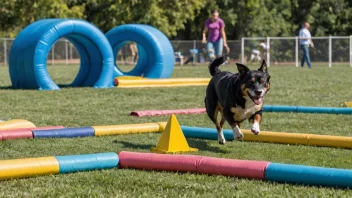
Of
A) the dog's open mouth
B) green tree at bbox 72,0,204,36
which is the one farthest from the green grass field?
green tree at bbox 72,0,204,36

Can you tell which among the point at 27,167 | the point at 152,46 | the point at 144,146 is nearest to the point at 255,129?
the point at 144,146

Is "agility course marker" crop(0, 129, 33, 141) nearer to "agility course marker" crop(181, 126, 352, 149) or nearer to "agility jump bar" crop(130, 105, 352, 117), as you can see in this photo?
"agility course marker" crop(181, 126, 352, 149)

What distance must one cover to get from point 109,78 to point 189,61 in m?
25.8

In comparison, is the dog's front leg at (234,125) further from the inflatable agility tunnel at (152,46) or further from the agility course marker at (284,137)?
the inflatable agility tunnel at (152,46)

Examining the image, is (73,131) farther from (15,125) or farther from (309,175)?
(309,175)

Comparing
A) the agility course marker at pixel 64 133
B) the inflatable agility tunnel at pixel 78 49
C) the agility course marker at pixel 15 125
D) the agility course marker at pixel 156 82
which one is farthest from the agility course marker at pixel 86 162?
the agility course marker at pixel 156 82

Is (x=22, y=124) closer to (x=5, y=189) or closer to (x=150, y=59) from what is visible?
(x=5, y=189)

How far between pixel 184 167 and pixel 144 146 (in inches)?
72.2

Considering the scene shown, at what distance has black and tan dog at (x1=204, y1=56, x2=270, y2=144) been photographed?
7.52 meters

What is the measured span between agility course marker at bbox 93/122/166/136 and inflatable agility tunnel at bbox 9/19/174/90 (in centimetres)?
802

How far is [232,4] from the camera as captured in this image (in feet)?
167

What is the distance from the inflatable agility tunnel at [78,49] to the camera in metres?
16.5

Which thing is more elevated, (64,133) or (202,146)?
Answer: (64,133)

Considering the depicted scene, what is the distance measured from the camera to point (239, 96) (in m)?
7.73
